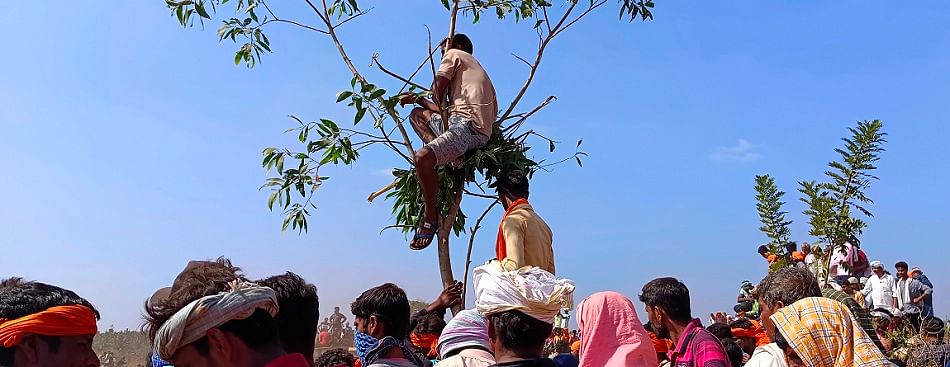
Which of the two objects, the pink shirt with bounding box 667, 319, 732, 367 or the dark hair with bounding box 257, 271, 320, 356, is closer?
the dark hair with bounding box 257, 271, 320, 356

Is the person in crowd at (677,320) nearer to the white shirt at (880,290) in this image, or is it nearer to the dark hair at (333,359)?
the dark hair at (333,359)

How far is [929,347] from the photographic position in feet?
27.8

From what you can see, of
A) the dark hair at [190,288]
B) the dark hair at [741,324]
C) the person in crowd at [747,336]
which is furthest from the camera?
the dark hair at [741,324]

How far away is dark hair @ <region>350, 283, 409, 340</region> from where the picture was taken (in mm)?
4402

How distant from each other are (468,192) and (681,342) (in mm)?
1847

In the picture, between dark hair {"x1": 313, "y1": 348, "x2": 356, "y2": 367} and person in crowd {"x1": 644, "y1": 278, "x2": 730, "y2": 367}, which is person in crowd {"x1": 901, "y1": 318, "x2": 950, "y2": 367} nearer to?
person in crowd {"x1": 644, "y1": 278, "x2": 730, "y2": 367}

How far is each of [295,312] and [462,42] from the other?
345cm

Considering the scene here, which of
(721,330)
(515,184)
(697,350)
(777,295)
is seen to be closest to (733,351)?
(721,330)

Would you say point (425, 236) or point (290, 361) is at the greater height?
point (425, 236)

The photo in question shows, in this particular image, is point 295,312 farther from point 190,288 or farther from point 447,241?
point 447,241

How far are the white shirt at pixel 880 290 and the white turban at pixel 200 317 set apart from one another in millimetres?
12622

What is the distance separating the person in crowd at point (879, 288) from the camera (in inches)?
516

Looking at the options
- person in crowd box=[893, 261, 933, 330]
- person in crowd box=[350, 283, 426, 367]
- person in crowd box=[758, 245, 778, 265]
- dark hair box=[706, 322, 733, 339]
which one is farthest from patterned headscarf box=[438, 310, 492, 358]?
person in crowd box=[893, 261, 933, 330]

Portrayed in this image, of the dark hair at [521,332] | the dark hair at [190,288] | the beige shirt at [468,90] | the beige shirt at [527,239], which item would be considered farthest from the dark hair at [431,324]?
the dark hair at [190,288]
